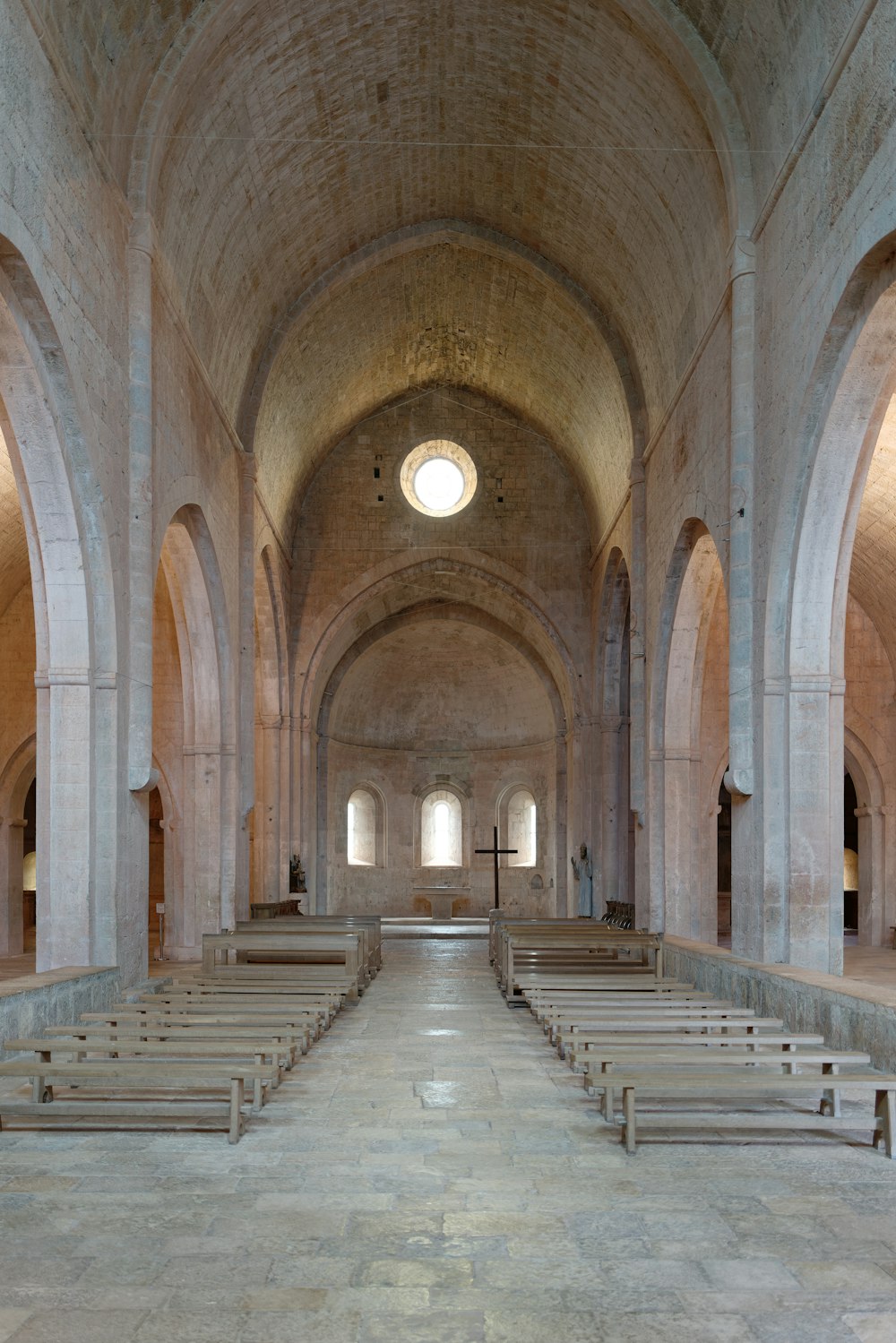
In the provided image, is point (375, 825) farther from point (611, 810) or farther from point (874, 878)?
point (874, 878)

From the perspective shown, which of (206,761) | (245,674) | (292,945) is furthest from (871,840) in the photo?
(292,945)

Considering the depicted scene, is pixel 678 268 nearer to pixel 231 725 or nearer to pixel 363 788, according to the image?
pixel 231 725

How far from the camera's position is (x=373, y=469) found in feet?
90.3

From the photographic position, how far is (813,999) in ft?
30.9

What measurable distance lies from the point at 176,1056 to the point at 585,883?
736 inches

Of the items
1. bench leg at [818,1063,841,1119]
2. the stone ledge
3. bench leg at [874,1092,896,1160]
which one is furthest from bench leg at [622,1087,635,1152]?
the stone ledge

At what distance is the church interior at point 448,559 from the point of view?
17.6 ft

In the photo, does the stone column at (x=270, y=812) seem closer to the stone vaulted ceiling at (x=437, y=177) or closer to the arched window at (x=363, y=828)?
the stone vaulted ceiling at (x=437, y=177)

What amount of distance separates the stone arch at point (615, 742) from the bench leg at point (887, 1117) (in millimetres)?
17456

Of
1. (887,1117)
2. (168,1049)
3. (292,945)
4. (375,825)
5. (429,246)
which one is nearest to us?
(887,1117)

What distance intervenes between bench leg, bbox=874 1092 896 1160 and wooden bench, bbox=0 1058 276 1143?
135 inches

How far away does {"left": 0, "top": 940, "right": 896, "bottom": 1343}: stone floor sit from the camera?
436cm

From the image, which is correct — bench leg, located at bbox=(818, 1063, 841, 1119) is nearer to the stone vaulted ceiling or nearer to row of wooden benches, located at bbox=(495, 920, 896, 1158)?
row of wooden benches, located at bbox=(495, 920, 896, 1158)

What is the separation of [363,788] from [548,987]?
2329 cm
